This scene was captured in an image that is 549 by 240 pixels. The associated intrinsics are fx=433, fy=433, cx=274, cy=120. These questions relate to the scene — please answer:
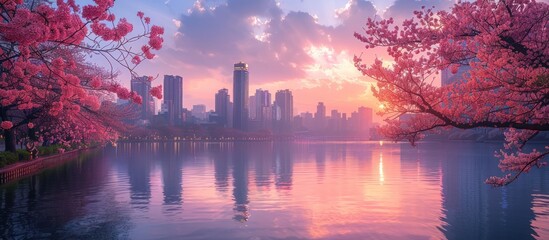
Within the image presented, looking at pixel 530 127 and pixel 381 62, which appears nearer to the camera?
pixel 530 127

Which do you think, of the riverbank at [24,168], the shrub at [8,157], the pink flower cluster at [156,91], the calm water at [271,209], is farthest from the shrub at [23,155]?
the pink flower cluster at [156,91]

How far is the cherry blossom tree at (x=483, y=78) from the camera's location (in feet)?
28.1

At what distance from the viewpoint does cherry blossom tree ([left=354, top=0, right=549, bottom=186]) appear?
8.57 m

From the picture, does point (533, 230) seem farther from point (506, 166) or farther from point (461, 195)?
point (461, 195)

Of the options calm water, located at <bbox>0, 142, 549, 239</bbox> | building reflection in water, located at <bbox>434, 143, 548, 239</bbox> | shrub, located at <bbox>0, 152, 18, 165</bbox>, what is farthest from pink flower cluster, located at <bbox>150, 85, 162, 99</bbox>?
shrub, located at <bbox>0, 152, 18, 165</bbox>

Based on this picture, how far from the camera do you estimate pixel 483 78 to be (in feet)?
29.0

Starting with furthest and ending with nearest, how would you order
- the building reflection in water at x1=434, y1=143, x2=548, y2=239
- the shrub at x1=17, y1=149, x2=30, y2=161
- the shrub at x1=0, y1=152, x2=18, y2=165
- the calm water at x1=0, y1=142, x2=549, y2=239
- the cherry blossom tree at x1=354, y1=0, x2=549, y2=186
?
the shrub at x1=17, y1=149, x2=30, y2=161, the shrub at x1=0, y1=152, x2=18, y2=165, the building reflection in water at x1=434, y1=143, x2=548, y2=239, the calm water at x1=0, y1=142, x2=549, y2=239, the cherry blossom tree at x1=354, y1=0, x2=549, y2=186

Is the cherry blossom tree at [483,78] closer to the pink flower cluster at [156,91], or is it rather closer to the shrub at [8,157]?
the pink flower cluster at [156,91]

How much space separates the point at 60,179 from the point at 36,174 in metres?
3.87

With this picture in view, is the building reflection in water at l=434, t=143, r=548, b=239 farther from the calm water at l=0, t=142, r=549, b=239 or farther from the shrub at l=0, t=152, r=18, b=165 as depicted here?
the shrub at l=0, t=152, r=18, b=165

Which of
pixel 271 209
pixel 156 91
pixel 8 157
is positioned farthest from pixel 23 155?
pixel 156 91

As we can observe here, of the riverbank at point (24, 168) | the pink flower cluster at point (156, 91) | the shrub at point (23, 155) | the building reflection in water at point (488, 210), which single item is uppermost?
the pink flower cluster at point (156, 91)

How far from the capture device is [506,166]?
36.9 ft

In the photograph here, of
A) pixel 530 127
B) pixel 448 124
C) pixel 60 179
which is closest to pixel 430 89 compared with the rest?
pixel 448 124
